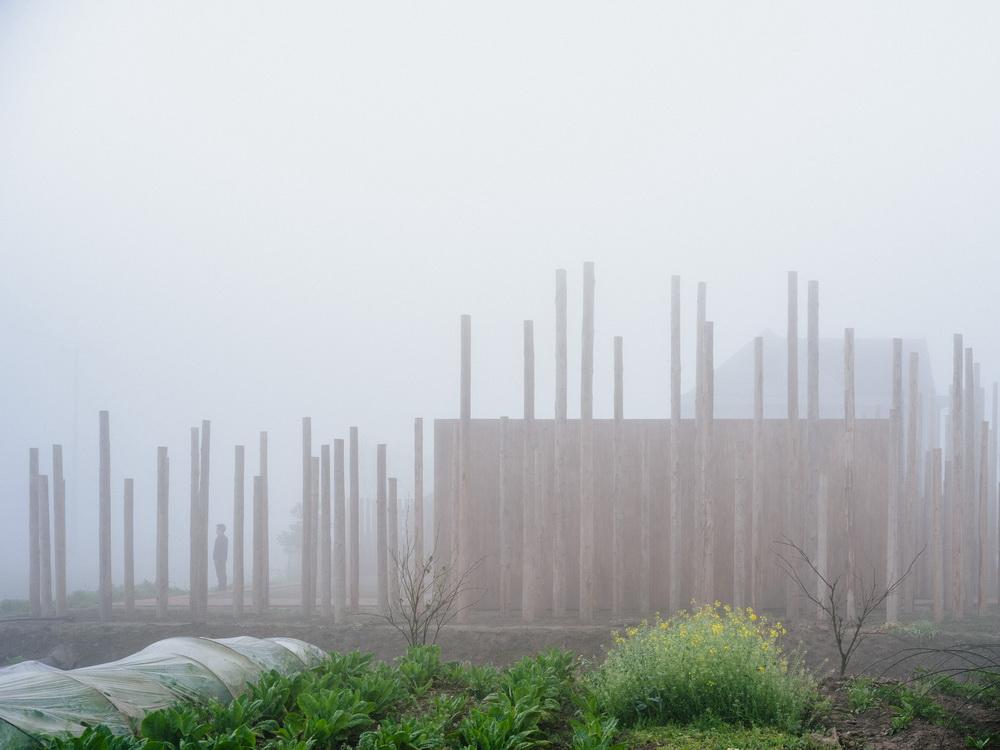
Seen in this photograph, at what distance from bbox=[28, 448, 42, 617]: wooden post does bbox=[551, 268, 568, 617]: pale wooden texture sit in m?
8.27

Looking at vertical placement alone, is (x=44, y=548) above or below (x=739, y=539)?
below

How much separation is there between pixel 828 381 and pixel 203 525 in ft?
95.1

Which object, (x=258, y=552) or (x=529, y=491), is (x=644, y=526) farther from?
(x=258, y=552)

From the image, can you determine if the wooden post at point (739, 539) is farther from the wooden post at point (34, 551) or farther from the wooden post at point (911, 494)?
the wooden post at point (34, 551)

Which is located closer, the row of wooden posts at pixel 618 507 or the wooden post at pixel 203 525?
the row of wooden posts at pixel 618 507

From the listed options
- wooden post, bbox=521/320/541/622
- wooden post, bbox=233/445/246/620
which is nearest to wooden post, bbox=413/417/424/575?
wooden post, bbox=521/320/541/622

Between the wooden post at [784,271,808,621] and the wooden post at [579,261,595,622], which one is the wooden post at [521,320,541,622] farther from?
the wooden post at [784,271,808,621]

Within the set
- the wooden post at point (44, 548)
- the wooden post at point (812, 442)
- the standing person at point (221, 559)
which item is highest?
the wooden post at point (812, 442)

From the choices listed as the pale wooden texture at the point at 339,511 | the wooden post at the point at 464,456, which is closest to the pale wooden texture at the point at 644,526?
the wooden post at the point at 464,456

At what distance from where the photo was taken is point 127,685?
22.0ft

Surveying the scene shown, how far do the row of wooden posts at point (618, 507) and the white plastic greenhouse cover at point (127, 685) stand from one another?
15.6ft

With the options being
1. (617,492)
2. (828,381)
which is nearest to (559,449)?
(617,492)

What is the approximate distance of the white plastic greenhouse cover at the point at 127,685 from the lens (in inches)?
229

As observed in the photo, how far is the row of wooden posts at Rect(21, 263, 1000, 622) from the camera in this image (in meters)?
13.2
